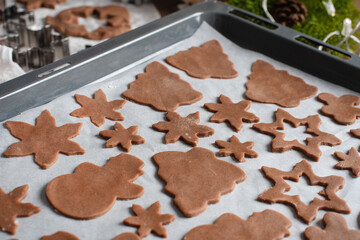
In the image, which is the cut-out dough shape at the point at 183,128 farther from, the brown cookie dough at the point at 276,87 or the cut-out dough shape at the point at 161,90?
the brown cookie dough at the point at 276,87

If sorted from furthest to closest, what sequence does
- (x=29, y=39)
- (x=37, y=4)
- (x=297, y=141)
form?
(x=37, y=4), (x=29, y=39), (x=297, y=141)

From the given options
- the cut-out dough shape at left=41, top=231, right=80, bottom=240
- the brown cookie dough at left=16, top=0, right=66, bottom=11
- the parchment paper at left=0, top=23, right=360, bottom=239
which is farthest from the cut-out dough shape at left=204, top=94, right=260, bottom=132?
the brown cookie dough at left=16, top=0, right=66, bottom=11

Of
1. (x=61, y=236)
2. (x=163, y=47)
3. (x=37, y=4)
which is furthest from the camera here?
(x=37, y=4)

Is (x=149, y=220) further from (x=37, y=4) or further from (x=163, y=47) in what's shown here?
(x=37, y=4)

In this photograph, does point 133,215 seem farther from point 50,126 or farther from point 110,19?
point 110,19

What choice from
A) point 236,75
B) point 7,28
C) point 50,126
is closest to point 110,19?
point 7,28

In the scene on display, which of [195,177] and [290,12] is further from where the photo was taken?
[290,12]

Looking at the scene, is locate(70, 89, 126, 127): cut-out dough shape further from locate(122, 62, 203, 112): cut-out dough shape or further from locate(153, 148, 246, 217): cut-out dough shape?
locate(153, 148, 246, 217): cut-out dough shape

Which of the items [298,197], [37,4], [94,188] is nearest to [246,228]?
[298,197]
